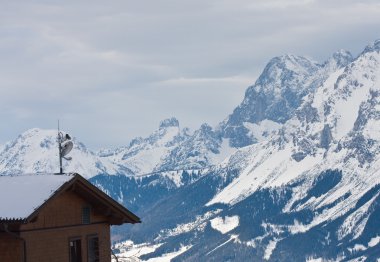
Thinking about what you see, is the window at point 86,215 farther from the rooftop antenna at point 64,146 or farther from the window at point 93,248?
the rooftop antenna at point 64,146

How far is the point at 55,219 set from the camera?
37.5 m

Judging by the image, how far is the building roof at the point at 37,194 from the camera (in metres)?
35.1

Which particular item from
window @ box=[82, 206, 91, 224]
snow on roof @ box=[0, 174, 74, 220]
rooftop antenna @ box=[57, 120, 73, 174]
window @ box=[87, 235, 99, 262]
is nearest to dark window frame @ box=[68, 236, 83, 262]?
window @ box=[87, 235, 99, 262]

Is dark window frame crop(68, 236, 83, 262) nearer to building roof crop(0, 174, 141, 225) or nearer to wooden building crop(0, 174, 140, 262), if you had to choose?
wooden building crop(0, 174, 140, 262)

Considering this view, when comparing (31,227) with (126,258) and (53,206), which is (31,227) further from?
(126,258)

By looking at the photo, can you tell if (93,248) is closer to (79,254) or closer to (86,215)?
(79,254)

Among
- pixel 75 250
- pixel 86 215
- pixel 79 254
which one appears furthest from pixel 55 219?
pixel 86 215

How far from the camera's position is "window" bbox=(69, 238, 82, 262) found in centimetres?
3862

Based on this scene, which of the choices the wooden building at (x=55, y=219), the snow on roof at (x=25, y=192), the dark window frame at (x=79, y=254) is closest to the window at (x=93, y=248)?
the wooden building at (x=55, y=219)

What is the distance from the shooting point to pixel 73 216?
128 ft

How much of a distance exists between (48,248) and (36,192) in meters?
2.14

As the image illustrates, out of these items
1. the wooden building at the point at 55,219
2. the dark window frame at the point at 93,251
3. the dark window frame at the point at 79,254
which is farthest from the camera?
the dark window frame at the point at 93,251

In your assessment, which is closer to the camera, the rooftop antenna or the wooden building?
the wooden building

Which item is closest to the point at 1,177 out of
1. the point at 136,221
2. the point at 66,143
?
the point at 66,143
